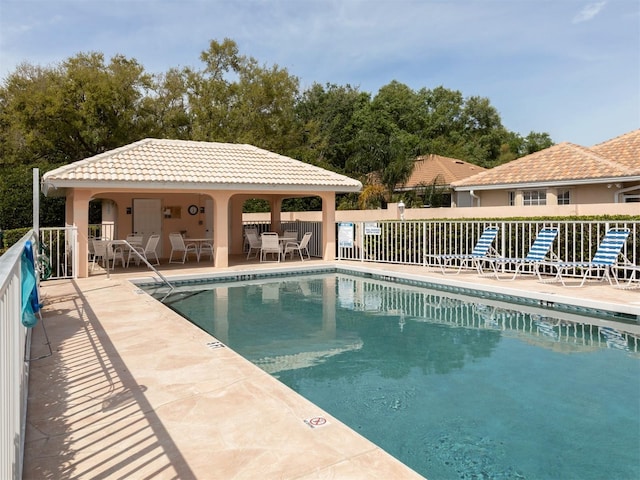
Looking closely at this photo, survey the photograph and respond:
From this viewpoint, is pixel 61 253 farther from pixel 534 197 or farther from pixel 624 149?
pixel 624 149

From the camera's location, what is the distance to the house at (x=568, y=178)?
18984 mm

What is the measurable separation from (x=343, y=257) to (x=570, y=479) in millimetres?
14512

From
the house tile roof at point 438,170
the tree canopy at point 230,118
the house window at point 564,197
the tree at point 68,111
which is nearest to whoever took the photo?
the house window at point 564,197

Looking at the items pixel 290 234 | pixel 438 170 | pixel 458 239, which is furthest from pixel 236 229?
pixel 438 170

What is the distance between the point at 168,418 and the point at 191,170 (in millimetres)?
12484

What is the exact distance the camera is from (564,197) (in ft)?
67.6

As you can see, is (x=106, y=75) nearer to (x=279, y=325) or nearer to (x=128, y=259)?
(x=128, y=259)

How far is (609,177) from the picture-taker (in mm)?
18594

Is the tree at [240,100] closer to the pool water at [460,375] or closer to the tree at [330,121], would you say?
the tree at [330,121]

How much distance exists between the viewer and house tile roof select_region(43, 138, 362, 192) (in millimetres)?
13594

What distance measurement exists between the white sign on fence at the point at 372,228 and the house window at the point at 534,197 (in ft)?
27.7

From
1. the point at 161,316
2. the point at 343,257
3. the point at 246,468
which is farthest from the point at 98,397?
the point at 343,257

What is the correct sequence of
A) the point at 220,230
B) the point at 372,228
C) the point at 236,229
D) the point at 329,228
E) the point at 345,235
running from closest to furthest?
the point at 220,230 → the point at 372,228 → the point at 345,235 → the point at 329,228 → the point at 236,229

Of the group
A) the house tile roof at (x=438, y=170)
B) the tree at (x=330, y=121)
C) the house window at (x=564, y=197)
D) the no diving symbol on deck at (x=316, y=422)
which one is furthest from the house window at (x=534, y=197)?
the no diving symbol on deck at (x=316, y=422)
